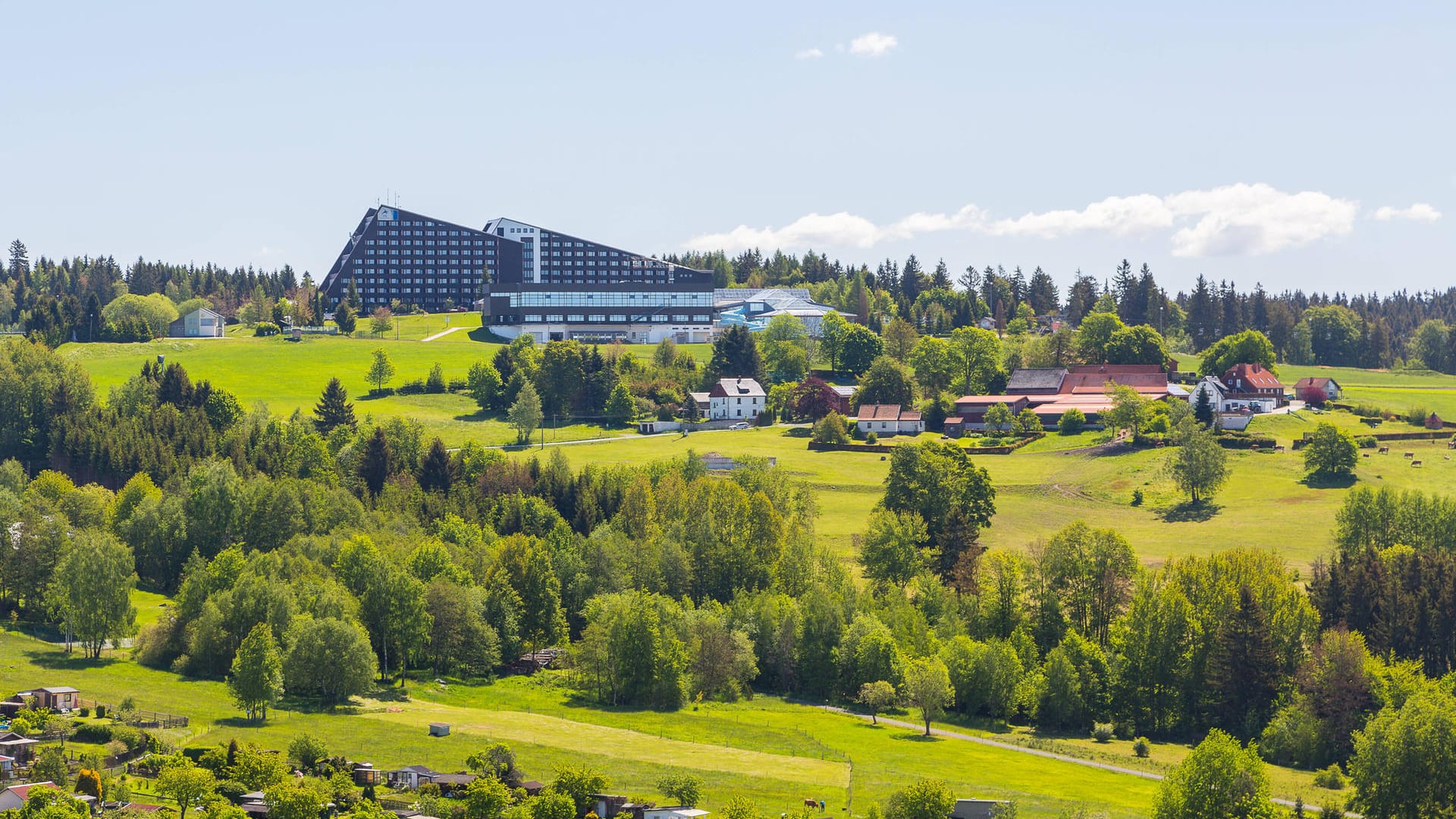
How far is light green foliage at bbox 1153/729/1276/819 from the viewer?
195 feet

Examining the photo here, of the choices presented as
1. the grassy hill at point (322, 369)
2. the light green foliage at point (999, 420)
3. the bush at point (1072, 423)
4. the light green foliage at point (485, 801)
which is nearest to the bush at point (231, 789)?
the light green foliage at point (485, 801)

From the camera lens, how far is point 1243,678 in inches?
3209

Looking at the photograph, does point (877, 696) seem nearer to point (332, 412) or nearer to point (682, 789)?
point (682, 789)

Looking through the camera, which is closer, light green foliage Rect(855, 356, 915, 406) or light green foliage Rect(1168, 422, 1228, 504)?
light green foliage Rect(1168, 422, 1228, 504)

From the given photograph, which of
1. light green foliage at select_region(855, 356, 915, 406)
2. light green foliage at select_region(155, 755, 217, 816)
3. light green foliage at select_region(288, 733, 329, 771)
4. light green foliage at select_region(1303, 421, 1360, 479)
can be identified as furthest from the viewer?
light green foliage at select_region(855, 356, 915, 406)

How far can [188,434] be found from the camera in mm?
128625

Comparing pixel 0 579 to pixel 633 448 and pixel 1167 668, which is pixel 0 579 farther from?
pixel 1167 668

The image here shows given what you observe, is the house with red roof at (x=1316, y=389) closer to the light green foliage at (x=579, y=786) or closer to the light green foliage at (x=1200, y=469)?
the light green foliage at (x=1200, y=469)

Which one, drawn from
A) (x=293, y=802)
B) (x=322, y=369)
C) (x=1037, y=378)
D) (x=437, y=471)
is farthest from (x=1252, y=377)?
(x=293, y=802)

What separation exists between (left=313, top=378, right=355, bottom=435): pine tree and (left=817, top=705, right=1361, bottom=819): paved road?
Answer: 67.9 m

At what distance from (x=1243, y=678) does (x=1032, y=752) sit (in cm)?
1399

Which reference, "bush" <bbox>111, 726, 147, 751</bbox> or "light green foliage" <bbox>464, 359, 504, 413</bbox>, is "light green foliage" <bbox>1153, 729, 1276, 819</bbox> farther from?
"light green foliage" <bbox>464, 359, 504, 413</bbox>

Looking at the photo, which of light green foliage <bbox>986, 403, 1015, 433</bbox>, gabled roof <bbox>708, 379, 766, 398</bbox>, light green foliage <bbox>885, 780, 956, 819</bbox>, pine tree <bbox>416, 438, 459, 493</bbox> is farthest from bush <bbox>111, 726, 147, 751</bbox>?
gabled roof <bbox>708, 379, 766, 398</bbox>

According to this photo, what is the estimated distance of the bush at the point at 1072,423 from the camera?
140000 millimetres
